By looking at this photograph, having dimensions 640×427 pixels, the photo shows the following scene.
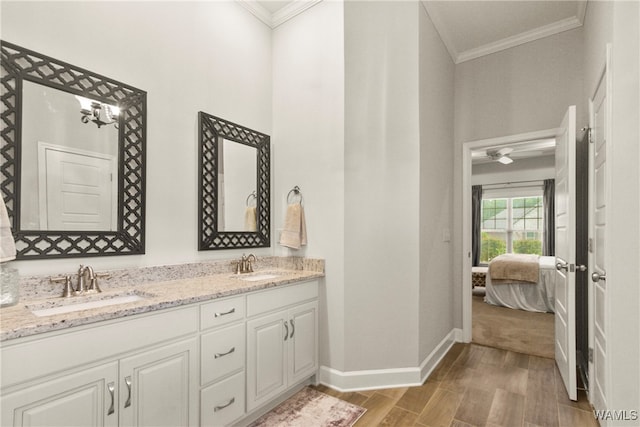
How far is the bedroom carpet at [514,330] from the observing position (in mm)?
3227

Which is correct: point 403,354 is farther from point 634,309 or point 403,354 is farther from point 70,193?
point 70,193

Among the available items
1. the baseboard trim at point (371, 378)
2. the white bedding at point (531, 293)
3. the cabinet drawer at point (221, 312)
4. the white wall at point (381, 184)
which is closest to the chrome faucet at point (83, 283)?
the cabinet drawer at point (221, 312)

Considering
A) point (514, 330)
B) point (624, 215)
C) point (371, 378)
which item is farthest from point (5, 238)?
point (514, 330)

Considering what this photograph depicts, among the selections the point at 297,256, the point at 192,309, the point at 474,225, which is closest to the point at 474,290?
the point at 474,225

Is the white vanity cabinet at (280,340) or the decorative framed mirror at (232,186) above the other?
the decorative framed mirror at (232,186)

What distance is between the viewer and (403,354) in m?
2.50

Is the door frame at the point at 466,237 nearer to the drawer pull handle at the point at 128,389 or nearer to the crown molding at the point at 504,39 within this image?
the crown molding at the point at 504,39

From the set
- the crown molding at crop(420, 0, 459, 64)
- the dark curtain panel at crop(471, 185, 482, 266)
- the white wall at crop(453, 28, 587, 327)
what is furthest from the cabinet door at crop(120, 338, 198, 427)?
the dark curtain panel at crop(471, 185, 482, 266)

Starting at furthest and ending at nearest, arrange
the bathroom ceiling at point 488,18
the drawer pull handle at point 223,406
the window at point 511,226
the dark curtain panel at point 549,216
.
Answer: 1. the window at point 511,226
2. the dark curtain panel at point 549,216
3. the bathroom ceiling at point 488,18
4. the drawer pull handle at point 223,406

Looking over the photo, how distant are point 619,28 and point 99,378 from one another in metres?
2.84

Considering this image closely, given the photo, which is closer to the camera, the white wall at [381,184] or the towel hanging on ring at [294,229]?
the white wall at [381,184]

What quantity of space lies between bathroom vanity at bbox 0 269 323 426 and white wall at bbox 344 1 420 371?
0.41 meters

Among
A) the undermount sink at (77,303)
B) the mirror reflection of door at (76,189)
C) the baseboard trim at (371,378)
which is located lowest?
the baseboard trim at (371,378)

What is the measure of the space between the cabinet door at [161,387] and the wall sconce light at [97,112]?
1256mm
